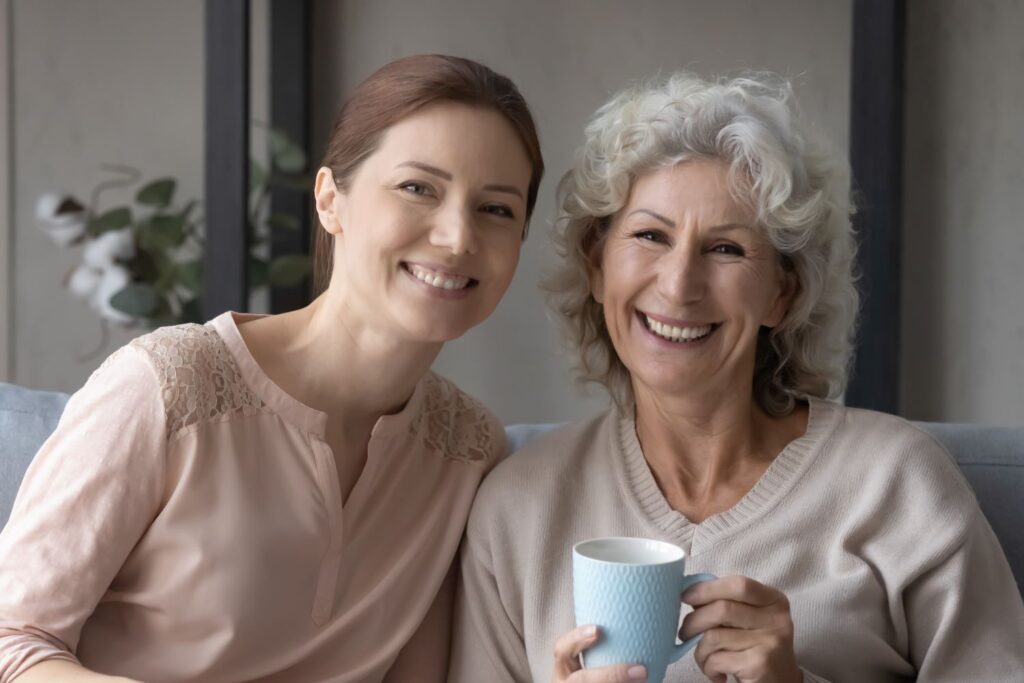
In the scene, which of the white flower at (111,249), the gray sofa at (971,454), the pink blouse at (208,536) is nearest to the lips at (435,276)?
the pink blouse at (208,536)

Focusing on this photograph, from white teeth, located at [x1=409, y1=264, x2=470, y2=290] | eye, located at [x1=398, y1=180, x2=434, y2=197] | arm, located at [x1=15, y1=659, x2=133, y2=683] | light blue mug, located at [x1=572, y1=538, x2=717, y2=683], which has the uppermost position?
eye, located at [x1=398, y1=180, x2=434, y2=197]

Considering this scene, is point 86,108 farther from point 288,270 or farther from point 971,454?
point 971,454

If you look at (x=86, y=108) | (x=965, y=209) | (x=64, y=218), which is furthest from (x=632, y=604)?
(x=86, y=108)

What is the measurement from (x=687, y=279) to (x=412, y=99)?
16.3 inches

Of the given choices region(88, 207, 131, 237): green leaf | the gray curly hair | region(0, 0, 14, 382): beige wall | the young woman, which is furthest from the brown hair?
region(0, 0, 14, 382): beige wall

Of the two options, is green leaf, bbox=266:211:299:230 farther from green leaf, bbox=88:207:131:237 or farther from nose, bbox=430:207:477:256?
nose, bbox=430:207:477:256

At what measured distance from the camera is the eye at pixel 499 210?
4.94 ft

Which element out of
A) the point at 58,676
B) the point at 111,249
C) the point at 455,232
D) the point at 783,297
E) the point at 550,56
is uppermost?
the point at 550,56

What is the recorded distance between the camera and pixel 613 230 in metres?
1.65

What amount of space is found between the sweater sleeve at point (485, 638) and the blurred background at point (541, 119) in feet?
4.26

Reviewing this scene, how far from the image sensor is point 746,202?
1562 millimetres

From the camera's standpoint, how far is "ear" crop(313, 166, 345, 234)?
157cm

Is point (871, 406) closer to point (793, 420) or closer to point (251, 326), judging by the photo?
point (793, 420)

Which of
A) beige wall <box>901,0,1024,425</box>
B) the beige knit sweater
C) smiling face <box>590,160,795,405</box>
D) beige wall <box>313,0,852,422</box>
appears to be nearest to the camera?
the beige knit sweater
